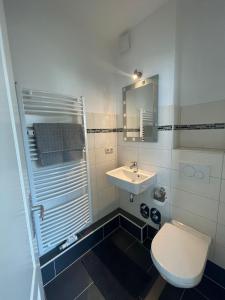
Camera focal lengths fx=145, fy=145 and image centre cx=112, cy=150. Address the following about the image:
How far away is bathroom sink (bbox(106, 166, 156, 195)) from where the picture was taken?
1524mm

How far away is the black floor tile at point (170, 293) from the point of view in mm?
1300

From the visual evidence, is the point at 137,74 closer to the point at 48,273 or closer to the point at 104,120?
the point at 104,120

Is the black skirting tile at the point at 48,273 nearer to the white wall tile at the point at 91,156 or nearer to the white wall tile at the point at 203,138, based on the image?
the white wall tile at the point at 91,156

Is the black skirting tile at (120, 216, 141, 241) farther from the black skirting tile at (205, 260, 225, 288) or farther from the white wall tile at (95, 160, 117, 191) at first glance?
the black skirting tile at (205, 260, 225, 288)

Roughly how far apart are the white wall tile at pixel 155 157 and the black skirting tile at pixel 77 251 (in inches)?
43.5

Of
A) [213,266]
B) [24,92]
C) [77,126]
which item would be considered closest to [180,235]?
[213,266]

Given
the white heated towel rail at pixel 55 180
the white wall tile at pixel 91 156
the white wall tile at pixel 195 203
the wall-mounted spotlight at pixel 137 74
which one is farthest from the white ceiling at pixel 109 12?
the white wall tile at pixel 195 203

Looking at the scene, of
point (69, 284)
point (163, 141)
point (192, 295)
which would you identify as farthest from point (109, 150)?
point (192, 295)

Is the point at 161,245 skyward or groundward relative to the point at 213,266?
skyward

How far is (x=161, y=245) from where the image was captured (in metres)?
1.27

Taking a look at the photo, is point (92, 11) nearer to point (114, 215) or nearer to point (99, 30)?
point (99, 30)

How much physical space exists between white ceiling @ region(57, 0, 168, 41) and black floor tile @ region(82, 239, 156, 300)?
2.68 meters

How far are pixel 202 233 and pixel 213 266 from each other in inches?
12.8

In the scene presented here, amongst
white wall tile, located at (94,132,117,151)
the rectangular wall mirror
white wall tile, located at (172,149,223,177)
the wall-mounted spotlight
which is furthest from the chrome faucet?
the wall-mounted spotlight
